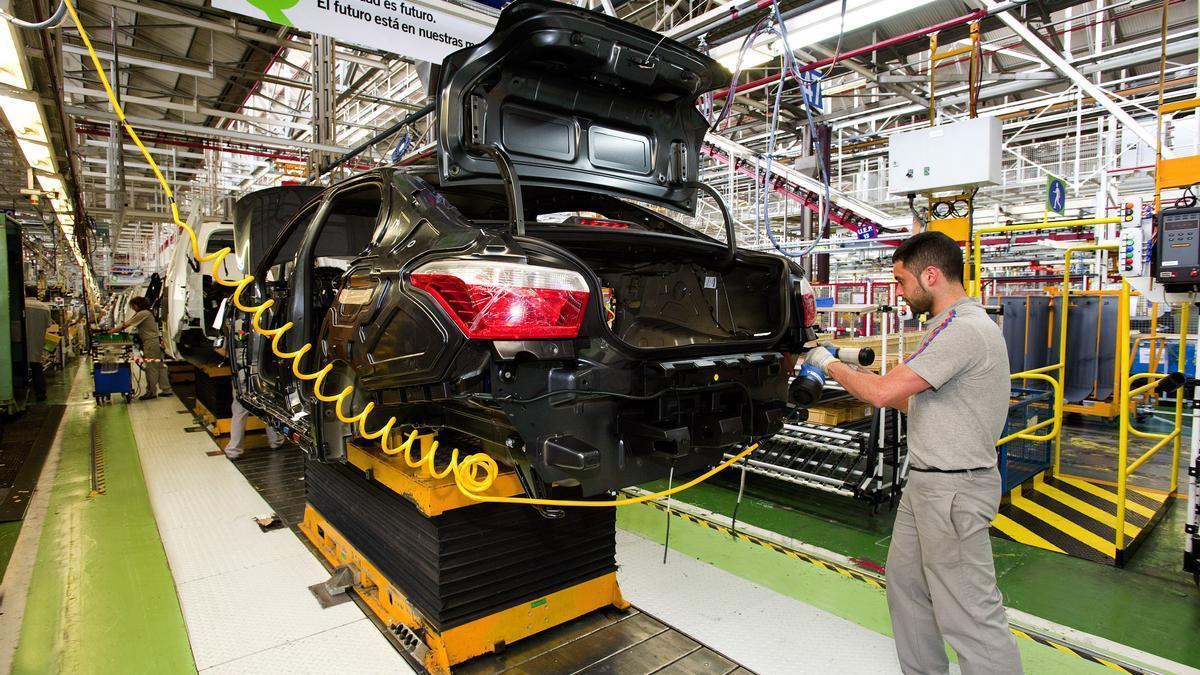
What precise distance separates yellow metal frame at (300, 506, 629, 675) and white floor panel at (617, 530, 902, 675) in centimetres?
28

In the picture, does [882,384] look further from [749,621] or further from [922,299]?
[749,621]

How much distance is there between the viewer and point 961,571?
1926 mm

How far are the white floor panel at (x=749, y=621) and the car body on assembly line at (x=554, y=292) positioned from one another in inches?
37.3

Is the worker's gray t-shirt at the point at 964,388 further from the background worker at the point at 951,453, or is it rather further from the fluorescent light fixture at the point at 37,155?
the fluorescent light fixture at the point at 37,155

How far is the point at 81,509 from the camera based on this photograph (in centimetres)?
405

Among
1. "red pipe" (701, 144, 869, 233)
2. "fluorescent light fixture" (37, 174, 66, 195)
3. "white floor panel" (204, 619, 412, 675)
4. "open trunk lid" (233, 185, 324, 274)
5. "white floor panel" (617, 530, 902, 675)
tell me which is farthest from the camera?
"red pipe" (701, 144, 869, 233)

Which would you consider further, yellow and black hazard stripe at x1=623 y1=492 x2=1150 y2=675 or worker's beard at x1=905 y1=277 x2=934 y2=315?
yellow and black hazard stripe at x1=623 y1=492 x2=1150 y2=675

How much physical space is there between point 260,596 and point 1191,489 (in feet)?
14.8

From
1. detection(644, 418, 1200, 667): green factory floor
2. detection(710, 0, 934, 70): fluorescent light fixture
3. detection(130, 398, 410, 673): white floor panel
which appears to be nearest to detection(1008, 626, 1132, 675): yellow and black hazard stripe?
detection(644, 418, 1200, 667): green factory floor

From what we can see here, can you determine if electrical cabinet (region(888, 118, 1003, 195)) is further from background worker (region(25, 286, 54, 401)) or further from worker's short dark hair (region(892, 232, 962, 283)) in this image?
background worker (region(25, 286, 54, 401))

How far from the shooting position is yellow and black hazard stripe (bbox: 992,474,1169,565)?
3.74m

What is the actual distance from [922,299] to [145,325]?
9.75 metres

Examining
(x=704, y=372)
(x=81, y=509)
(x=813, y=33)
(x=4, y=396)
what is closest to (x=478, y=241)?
(x=704, y=372)

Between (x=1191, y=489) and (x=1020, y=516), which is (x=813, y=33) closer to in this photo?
(x=1191, y=489)
